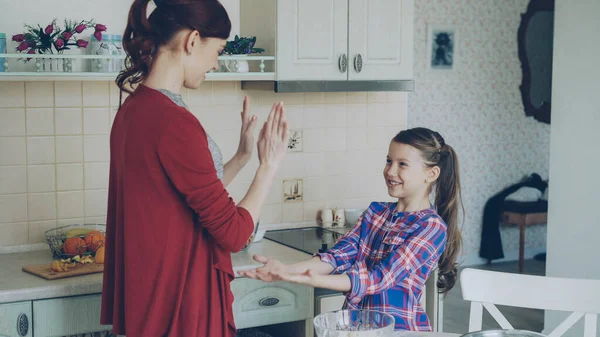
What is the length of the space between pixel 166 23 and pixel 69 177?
1394mm

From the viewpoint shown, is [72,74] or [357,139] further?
[357,139]

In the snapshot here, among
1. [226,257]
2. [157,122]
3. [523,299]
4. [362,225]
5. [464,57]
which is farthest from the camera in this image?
[464,57]

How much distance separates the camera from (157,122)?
191cm

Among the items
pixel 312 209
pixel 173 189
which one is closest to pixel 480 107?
pixel 312 209

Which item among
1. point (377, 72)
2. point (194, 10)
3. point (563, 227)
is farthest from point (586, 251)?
point (194, 10)

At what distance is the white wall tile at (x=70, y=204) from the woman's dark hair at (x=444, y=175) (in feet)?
4.66

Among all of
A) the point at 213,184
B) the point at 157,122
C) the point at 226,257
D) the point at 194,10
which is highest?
the point at 194,10

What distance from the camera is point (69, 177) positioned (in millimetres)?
3184

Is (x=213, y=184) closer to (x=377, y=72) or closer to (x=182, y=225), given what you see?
(x=182, y=225)

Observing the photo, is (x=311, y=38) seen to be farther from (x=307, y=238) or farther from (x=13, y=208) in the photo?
(x=13, y=208)

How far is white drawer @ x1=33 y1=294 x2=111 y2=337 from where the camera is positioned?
262 centimetres

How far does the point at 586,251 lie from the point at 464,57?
2.78 m

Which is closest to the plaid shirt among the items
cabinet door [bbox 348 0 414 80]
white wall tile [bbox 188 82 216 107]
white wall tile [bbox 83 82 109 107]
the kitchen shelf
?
the kitchen shelf

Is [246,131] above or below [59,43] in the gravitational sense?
below
